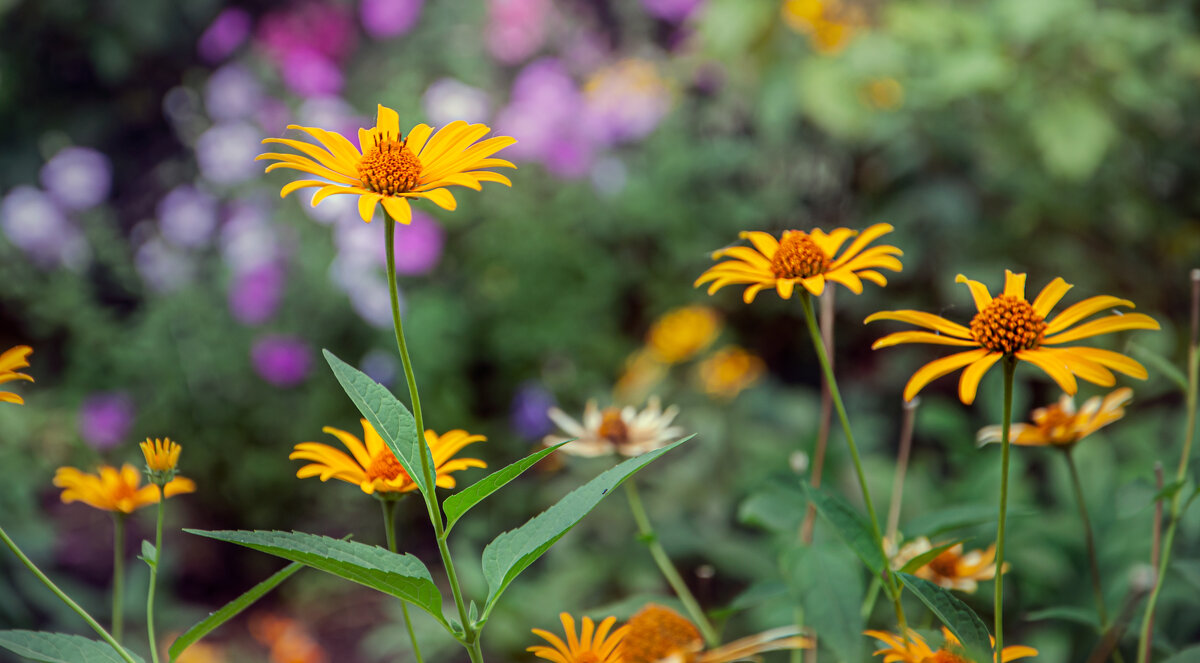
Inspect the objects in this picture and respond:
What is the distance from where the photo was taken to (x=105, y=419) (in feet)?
6.31

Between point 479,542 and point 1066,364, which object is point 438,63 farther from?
point 1066,364

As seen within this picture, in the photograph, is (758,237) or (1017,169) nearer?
(758,237)

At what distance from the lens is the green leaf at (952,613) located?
0.44 metres

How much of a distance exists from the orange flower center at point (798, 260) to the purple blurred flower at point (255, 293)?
1.76 metres

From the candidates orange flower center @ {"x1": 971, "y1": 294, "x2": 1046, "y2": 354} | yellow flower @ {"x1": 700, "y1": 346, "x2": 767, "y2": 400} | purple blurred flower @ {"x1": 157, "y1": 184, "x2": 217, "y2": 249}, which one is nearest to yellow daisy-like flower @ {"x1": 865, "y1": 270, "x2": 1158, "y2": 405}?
orange flower center @ {"x1": 971, "y1": 294, "x2": 1046, "y2": 354}

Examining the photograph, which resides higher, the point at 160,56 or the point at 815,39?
the point at 160,56

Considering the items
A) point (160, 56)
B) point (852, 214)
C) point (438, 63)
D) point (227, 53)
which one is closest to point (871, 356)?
point (852, 214)

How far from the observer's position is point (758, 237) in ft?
1.84

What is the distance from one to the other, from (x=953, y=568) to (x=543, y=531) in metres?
0.39

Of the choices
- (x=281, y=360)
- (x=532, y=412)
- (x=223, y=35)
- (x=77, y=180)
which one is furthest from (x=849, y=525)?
(x=223, y=35)

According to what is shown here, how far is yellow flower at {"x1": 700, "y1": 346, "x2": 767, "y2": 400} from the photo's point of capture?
167 centimetres

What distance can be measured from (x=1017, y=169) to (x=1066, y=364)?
5.18 ft

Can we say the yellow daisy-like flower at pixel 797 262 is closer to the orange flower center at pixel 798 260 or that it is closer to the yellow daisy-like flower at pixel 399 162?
the orange flower center at pixel 798 260

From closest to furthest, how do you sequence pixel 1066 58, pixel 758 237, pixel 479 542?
pixel 758 237
pixel 1066 58
pixel 479 542
